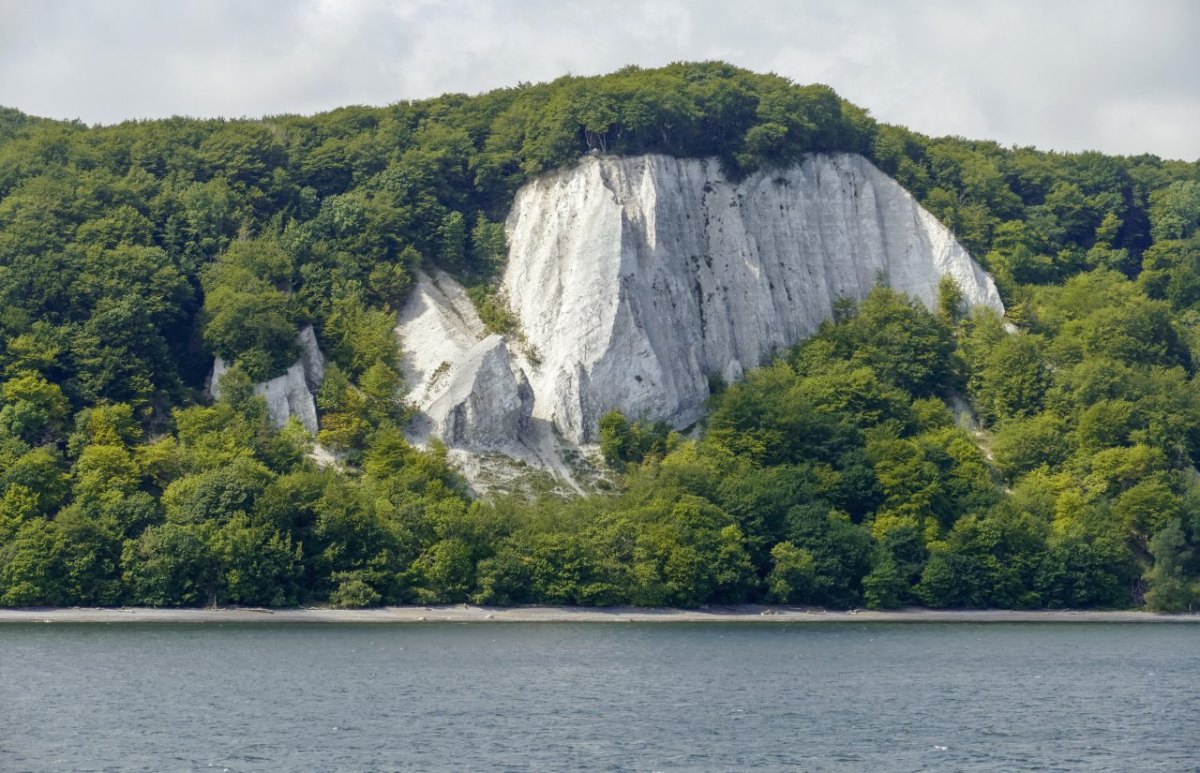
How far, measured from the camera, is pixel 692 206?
116625 mm

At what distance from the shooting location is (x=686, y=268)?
114562mm

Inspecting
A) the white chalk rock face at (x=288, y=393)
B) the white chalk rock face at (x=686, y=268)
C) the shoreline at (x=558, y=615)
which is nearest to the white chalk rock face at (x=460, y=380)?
the white chalk rock face at (x=686, y=268)

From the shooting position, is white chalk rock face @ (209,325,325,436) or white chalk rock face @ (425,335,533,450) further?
white chalk rock face @ (209,325,325,436)

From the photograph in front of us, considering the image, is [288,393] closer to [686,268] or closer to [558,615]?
[558,615]

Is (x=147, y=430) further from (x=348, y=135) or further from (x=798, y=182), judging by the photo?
(x=798, y=182)

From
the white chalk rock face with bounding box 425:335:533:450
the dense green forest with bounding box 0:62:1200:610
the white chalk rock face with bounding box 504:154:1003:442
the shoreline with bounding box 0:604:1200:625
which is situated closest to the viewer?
the shoreline with bounding box 0:604:1200:625

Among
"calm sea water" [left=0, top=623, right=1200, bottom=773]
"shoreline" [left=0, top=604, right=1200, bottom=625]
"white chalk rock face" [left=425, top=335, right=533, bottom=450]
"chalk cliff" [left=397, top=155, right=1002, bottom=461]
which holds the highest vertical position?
"chalk cliff" [left=397, top=155, right=1002, bottom=461]

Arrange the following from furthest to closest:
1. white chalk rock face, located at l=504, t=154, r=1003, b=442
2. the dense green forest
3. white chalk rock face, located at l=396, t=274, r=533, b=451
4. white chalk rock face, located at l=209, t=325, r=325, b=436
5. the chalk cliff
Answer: white chalk rock face, located at l=504, t=154, r=1003, b=442 < the chalk cliff < white chalk rock face, located at l=209, t=325, r=325, b=436 < white chalk rock face, located at l=396, t=274, r=533, b=451 < the dense green forest

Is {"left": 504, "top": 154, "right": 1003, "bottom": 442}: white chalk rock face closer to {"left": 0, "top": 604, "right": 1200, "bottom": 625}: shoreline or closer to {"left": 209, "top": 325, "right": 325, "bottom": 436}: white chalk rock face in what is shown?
{"left": 209, "top": 325, "right": 325, "bottom": 436}: white chalk rock face

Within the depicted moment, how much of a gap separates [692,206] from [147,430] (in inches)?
1535

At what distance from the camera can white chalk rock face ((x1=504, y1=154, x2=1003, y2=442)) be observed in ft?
348

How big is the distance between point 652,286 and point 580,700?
175 feet

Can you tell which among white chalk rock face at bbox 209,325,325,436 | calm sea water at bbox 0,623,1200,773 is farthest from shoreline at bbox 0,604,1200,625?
white chalk rock face at bbox 209,325,325,436

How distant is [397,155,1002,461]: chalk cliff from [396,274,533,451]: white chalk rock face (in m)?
0.09
